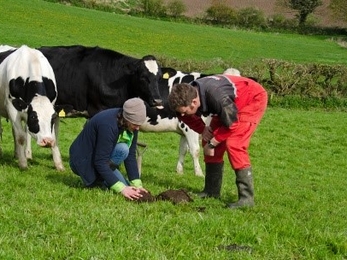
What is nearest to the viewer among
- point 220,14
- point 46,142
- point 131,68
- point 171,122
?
point 46,142

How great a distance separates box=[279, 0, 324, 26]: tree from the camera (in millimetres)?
95125

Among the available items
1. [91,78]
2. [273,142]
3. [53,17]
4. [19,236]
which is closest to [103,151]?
[19,236]

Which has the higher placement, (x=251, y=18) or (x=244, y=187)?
(x=244, y=187)

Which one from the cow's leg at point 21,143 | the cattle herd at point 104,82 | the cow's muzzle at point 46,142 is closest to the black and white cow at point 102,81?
the cattle herd at point 104,82

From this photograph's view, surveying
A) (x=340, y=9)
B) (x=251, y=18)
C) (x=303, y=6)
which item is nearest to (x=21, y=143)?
(x=251, y=18)

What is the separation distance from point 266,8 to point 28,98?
92.0 metres

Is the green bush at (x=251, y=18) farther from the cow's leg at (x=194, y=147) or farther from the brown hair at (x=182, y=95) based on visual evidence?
the brown hair at (x=182, y=95)

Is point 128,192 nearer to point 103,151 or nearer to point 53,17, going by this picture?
point 103,151

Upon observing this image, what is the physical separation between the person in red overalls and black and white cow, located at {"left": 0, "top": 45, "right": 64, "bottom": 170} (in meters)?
2.43

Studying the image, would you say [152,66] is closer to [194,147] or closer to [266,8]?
[194,147]

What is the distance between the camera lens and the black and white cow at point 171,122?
1138cm

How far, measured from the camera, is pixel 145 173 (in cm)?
1061

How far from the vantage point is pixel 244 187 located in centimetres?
771

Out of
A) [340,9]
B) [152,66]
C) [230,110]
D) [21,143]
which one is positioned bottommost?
[340,9]
